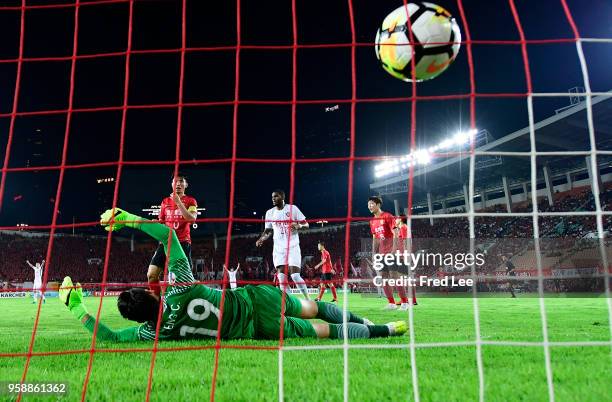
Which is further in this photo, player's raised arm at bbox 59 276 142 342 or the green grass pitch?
player's raised arm at bbox 59 276 142 342

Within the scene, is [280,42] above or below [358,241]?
above

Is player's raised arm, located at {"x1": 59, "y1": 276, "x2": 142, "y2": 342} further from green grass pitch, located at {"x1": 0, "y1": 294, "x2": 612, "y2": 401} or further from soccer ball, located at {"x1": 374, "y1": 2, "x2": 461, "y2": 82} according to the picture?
soccer ball, located at {"x1": 374, "y1": 2, "x2": 461, "y2": 82}

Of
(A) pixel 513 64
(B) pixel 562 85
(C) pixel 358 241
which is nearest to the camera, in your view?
(B) pixel 562 85

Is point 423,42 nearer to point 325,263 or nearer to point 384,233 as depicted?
point 384,233

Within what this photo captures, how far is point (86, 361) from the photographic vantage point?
3426 millimetres

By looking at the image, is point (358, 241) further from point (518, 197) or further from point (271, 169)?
point (271, 169)

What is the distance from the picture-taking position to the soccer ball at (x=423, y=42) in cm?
354

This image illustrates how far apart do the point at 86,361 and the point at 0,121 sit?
28965mm

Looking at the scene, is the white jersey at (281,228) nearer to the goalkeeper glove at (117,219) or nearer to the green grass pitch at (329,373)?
the green grass pitch at (329,373)

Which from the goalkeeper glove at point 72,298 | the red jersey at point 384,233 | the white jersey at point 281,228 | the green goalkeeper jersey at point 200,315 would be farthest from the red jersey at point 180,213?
the red jersey at point 384,233

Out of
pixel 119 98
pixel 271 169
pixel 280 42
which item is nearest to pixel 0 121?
pixel 119 98

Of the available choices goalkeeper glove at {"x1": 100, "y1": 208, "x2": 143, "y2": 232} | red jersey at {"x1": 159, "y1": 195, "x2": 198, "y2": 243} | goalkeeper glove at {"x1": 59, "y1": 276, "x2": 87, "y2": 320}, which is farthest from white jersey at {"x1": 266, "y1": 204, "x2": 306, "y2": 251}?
goalkeeper glove at {"x1": 100, "y1": 208, "x2": 143, "y2": 232}

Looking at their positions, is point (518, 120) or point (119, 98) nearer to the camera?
point (119, 98)

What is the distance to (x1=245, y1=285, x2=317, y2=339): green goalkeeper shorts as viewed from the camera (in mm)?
3959
